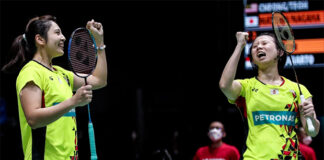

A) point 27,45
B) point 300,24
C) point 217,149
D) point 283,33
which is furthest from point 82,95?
point 217,149

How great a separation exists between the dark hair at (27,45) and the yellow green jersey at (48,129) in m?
0.13

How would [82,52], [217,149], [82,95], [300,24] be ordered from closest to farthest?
[82,95]
[82,52]
[300,24]
[217,149]

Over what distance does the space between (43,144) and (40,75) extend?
Answer: 39 centimetres

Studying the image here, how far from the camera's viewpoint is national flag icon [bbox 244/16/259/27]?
5.26 meters

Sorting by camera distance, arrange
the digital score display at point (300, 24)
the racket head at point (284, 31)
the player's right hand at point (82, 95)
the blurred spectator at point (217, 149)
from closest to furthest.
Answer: the player's right hand at point (82, 95)
the racket head at point (284, 31)
the digital score display at point (300, 24)
the blurred spectator at point (217, 149)

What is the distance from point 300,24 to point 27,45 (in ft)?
11.2

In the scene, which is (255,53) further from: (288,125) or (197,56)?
(197,56)

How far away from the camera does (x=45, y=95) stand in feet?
8.42

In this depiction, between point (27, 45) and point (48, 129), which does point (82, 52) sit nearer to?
point (27, 45)

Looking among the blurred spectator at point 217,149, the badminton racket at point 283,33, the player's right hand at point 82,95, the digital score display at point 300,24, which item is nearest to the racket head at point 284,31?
the badminton racket at point 283,33

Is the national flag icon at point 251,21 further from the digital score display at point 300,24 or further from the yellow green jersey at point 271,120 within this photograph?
the yellow green jersey at point 271,120

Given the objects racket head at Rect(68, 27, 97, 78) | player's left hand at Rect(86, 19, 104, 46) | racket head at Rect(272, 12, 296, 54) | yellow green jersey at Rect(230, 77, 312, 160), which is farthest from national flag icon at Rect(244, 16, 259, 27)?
racket head at Rect(68, 27, 97, 78)

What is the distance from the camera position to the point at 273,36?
3.19 m

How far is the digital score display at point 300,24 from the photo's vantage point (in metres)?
5.12
